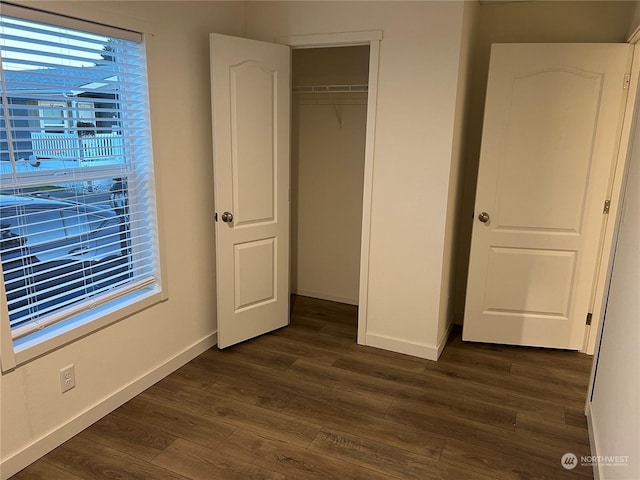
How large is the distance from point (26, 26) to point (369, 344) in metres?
2.64

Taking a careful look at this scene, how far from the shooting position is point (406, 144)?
299 centimetres

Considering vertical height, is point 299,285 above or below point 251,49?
below

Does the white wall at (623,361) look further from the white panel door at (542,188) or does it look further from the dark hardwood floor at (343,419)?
the white panel door at (542,188)

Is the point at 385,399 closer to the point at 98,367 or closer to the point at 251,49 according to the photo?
the point at 98,367

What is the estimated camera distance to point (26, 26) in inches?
78.5

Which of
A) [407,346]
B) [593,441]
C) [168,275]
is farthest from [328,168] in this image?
[593,441]

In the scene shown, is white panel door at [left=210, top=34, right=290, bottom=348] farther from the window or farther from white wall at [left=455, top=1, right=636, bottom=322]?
white wall at [left=455, top=1, right=636, bottom=322]

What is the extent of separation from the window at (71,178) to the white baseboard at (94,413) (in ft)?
1.48

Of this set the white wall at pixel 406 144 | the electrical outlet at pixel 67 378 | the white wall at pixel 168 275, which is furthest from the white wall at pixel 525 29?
the electrical outlet at pixel 67 378

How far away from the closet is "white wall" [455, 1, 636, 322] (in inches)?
33.4

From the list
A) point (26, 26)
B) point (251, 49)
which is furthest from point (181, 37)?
point (26, 26)

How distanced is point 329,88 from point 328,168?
0.64 m

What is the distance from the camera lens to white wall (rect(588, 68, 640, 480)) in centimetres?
170

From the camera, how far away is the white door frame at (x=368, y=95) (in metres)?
2.97
